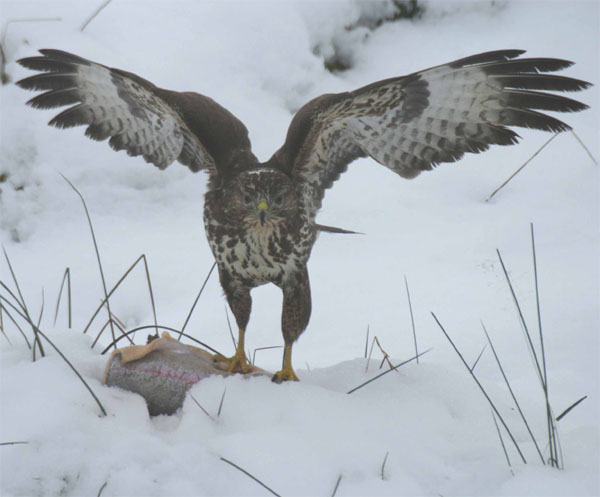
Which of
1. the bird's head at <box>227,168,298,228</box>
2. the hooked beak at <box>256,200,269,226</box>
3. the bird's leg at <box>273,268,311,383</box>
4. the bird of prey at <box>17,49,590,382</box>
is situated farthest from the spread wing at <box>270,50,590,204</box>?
the bird's leg at <box>273,268,311,383</box>

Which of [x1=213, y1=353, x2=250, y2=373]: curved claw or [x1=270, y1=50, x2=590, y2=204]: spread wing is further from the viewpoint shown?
[x1=213, y1=353, x2=250, y2=373]: curved claw

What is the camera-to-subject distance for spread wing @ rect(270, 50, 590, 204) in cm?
266

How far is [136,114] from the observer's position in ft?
9.94

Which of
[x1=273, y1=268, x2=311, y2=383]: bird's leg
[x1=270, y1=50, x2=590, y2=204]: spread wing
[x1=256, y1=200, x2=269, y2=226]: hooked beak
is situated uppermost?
[x1=270, y1=50, x2=590, y2=204]: spread wing

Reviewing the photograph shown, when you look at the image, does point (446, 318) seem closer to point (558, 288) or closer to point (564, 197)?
point (558, 288)

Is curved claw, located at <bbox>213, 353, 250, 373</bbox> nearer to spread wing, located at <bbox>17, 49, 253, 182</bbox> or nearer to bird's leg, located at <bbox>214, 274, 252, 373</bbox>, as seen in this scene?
bird's leg, located at <bbox>214, 274, 252, 373</bbox>

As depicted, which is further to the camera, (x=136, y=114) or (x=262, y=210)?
(x=136, y=114)

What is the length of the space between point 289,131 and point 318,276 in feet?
4.92

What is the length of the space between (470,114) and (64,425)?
6.26 ft

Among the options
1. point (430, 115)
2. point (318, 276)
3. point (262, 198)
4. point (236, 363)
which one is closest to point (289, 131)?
point (262, 198)

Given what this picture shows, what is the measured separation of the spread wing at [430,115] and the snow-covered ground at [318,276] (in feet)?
2.98

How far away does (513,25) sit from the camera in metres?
6.16

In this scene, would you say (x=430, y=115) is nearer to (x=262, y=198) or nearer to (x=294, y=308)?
(x=262, y=198)

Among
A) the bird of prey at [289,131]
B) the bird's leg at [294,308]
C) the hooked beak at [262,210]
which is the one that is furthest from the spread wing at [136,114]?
the bird's leg at [294,308]
